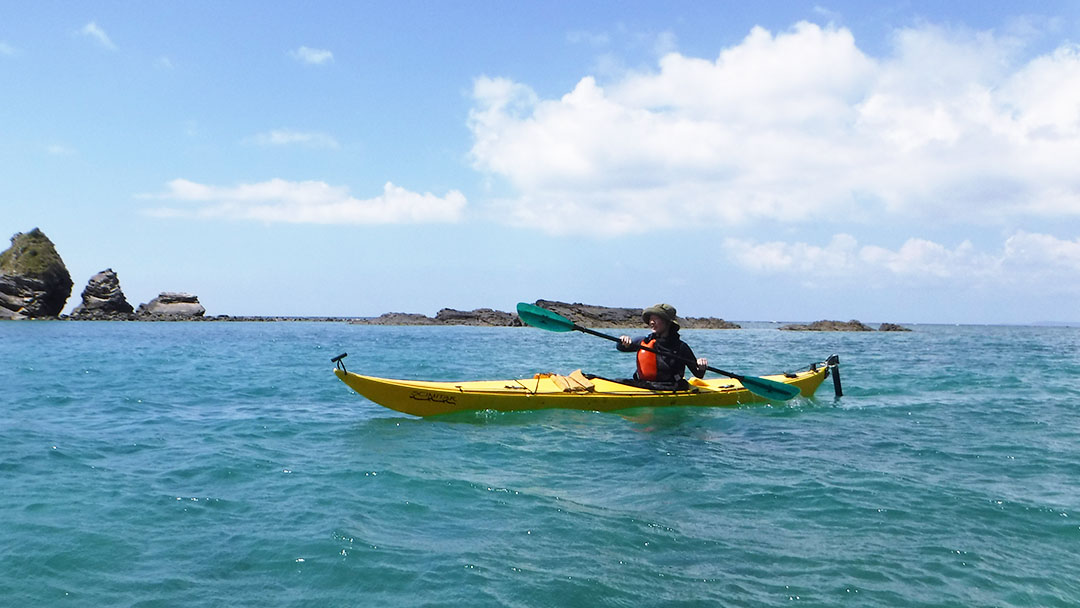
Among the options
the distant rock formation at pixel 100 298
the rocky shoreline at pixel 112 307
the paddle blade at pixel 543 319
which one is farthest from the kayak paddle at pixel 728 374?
the distant rock formation at pixel 100 298

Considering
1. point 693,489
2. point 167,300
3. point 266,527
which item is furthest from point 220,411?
point 167,300

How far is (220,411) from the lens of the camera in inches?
416

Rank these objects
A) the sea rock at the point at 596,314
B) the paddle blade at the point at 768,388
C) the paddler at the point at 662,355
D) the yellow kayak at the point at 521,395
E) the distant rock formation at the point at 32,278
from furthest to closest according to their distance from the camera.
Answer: the sea rock at the point at 596,314 < the distant rock formation at the point at 32,278 < the paddle blade at the point at 768,388 < the paddler at the point at 662,355 < the yellow kayak at the point at 521,395

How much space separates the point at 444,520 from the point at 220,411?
7.13m

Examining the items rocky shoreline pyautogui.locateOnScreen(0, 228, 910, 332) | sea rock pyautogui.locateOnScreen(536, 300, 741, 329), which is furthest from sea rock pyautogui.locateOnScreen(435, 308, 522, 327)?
sea rock pyautogui.locateOnScreen(536, 300, 741, 329)

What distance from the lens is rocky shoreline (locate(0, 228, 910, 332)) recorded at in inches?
2124

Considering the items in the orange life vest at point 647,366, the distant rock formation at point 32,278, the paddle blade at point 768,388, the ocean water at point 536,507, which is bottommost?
the ocean water at point 536,507

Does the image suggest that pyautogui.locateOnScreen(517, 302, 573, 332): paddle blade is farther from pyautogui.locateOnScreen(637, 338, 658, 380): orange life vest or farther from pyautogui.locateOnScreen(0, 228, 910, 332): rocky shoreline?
pyautogui.locateOnScreen(0, 228, 910, 332): rocky shoreline

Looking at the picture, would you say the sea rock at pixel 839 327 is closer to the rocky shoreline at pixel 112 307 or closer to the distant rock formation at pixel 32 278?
the rocky shoreline at pixel 112 307

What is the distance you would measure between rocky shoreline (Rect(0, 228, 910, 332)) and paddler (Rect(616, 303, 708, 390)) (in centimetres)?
3969

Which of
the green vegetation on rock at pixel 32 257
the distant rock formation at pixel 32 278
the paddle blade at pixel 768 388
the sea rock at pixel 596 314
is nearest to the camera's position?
the paddle blade at pixel 768 388

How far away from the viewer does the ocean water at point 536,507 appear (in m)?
3.92

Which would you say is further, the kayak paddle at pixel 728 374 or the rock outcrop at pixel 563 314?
the rock outcrop at pixel 563 314

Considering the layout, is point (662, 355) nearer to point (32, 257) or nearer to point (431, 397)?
point (431, 397)
